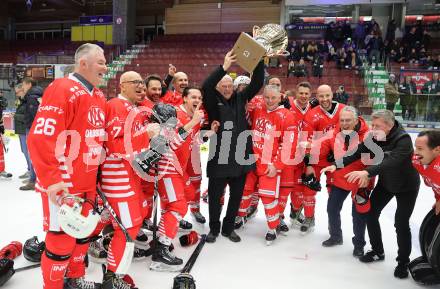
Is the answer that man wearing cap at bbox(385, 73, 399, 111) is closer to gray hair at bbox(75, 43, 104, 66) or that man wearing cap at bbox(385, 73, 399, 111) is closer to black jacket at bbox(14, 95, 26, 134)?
black jacket at bbox(14, 95, 26, 134)

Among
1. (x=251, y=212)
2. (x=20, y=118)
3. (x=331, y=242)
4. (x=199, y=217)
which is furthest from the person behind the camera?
(x=20, y=118)

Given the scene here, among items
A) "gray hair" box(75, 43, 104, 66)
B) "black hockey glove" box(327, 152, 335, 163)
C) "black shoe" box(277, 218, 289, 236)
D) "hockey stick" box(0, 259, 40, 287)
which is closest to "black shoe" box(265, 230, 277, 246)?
"black shoe" box(277, 218, 289, 236)

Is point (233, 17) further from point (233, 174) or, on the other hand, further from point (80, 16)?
point (233, 174)

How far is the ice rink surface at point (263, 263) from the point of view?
2.67 m

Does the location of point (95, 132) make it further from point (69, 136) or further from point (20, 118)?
point (20, 118)

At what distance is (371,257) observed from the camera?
305cm

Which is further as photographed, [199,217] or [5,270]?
[199,217]

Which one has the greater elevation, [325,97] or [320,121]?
[325,97]

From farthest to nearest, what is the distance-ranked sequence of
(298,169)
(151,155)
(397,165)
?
(298,169), (397,165), (151,155)

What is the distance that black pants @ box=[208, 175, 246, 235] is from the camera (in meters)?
3.37

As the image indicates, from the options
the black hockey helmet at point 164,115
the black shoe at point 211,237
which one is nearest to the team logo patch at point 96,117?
the black hockey helmet at point 164,115

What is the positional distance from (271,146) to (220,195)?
2.19 feet

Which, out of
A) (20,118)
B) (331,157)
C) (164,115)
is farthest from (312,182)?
(20,118)

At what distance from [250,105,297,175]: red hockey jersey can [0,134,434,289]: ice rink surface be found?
0.74 metres
